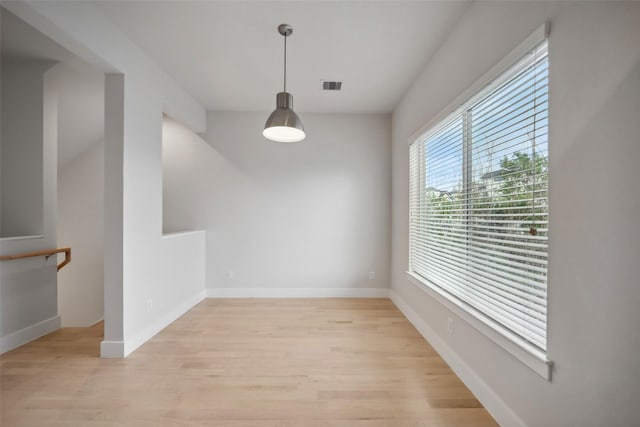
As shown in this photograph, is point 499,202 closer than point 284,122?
Yes

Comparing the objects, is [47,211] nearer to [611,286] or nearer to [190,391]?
[190,391]

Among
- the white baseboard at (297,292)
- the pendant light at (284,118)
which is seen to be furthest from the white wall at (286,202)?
the pendant light at (284,118)

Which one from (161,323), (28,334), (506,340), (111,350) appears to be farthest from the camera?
(161,323)

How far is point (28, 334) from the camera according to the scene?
106 inches

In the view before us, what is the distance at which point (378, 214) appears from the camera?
14.3 ft

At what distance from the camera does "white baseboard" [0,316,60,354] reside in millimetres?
2508

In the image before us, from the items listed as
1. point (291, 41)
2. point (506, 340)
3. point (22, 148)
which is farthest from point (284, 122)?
point (22, 148)

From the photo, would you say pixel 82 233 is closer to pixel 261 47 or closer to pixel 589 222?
pixel 261 47

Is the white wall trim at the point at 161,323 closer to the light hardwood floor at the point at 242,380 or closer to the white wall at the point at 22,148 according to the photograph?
the light hardwood floor at the point at 242,380

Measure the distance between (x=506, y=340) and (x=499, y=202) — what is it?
0.82 metres

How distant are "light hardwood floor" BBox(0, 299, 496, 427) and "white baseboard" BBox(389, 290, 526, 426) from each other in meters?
0.06

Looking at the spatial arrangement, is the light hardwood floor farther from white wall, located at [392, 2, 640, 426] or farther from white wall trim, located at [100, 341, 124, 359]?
white wall, located at [392, 2, 640, 426]

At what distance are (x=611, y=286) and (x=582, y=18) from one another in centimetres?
111

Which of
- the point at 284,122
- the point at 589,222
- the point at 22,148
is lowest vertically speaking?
the point at 589,222
